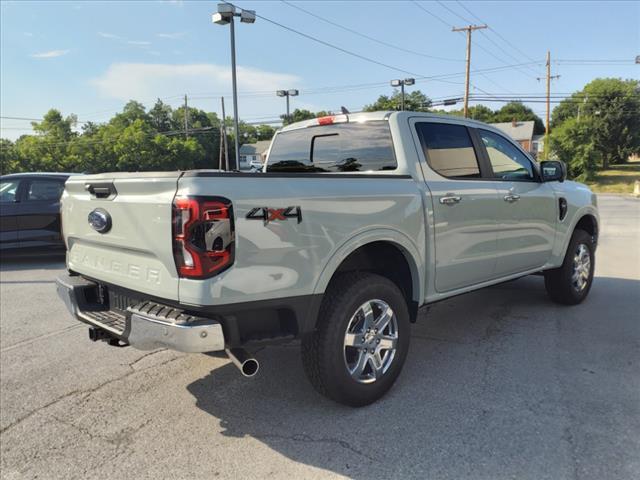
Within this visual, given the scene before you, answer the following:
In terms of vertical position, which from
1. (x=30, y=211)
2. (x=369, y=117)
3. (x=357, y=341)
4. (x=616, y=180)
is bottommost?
(x=616, y=180)

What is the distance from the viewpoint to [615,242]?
34.6 ft

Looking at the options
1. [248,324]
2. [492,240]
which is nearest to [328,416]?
[248,324]

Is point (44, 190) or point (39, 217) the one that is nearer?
point (39, 217)

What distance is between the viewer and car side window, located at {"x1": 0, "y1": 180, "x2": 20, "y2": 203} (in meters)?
8.78

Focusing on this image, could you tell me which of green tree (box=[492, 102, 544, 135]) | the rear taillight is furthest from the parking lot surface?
green tree (box=[492, 102, 544, 135])

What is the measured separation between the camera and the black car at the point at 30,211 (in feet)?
28.6

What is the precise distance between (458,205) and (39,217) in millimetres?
7999

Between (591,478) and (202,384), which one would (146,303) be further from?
(591,478)

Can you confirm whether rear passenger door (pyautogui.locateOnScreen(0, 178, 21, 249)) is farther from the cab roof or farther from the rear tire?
the rear tire

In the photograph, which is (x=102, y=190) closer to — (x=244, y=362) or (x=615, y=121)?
(x=244, y=362)

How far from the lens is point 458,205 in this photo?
12.3 feet

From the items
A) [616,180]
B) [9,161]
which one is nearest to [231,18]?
[616,180]

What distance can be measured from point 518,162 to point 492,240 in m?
1.04

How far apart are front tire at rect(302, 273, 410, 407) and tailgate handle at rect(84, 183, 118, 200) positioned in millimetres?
1427
